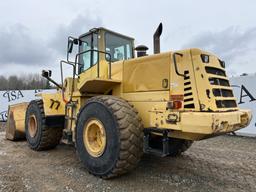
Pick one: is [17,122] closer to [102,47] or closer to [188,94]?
[102,47]

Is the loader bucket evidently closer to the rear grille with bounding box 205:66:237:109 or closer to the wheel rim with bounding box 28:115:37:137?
the wheel rim with bounding box 28:115:37:137

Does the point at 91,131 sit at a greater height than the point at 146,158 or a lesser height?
greater

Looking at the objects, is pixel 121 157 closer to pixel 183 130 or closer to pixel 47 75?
pixel 183 130

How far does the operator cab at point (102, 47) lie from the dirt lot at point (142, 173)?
215 centimetres

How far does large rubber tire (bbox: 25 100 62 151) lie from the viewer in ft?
22.1

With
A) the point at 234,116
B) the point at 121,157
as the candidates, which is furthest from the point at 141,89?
the point at 234,116

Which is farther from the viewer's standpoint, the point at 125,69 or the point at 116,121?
the point at 125,69

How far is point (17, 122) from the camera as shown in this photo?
8445 millimetres

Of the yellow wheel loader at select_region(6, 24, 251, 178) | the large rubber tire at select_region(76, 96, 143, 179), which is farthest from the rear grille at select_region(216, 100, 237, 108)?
the large rubber tire at select_region(76, 96, 143, 179)

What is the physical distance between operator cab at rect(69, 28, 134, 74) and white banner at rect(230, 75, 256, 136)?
5898 millimetres

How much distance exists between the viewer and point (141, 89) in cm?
499

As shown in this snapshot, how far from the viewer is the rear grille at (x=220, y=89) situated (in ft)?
14.3

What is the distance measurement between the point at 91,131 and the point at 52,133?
2.15 meters

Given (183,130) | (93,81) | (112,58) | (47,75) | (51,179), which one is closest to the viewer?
(183,130)
